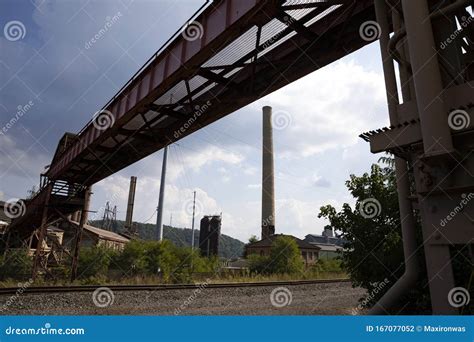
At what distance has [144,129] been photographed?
11.2 m

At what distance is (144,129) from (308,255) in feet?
144

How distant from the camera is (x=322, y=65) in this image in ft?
23.5

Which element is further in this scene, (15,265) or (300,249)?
(300,249)

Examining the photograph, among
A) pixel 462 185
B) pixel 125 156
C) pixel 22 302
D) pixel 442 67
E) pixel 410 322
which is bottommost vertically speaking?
pixel 22 302

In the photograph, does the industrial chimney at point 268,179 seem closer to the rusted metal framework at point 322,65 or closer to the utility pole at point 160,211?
the utility pole at point 160,211

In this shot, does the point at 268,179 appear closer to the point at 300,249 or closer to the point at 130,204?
the point at 300,249

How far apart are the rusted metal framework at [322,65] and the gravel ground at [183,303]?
524 cm

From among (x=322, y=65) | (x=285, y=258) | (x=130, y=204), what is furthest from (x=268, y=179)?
(x=130, y=204)

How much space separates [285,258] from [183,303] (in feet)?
62.4

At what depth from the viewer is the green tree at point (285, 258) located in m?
26.3

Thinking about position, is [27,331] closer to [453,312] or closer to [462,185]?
[453,312]

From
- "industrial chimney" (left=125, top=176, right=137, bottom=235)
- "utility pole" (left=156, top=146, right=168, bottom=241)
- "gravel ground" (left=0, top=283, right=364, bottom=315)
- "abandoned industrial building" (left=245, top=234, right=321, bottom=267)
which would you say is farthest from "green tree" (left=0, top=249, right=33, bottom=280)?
"industrial chimney" (left=125, top=176, right=137, bottom=235)

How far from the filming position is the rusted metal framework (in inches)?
116

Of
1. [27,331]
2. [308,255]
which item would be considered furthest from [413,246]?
[308,255]
